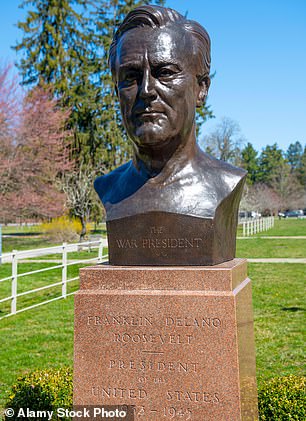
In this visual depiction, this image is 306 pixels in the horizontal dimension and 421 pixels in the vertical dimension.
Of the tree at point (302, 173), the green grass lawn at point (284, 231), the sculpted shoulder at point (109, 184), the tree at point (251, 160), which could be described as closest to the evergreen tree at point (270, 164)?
the tree at point (251, 160)

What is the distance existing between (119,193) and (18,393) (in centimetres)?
226

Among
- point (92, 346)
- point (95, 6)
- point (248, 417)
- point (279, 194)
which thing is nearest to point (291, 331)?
point (248, 417)

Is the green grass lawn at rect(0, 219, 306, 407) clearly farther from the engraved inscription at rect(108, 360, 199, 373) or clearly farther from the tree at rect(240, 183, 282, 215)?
the tree at rect(240, 183, 282, 215)

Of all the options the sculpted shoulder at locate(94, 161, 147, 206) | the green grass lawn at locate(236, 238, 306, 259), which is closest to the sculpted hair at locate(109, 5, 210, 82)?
the sculpted shoulder at locate(94, 161, 147, 206)

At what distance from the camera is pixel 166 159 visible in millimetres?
4070

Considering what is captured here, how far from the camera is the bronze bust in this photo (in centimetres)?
377

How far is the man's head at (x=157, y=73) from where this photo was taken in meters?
3.75

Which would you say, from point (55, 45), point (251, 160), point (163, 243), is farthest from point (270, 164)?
point (163, 243)

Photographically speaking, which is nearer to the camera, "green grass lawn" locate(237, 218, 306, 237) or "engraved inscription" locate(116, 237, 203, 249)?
"engraved inscription" locate(116, 237, 203, 249)

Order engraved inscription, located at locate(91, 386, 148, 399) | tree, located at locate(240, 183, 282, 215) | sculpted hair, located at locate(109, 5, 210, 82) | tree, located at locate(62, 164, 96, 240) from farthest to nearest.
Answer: tree, located at locate(240, 183, 282, 215), tree, located at locate(62, 164, 96, 240), sculpted hair, located at locate(109, 5, 210, 82), engraved inscription, located at locate(91, 386, 148, 399)

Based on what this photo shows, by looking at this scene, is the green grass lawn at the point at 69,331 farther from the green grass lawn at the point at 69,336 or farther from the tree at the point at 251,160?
the tree at the point at 251,160

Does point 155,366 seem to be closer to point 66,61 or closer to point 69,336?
point 69,336

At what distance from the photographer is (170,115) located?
12.4 ft

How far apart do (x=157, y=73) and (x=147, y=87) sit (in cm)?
17
